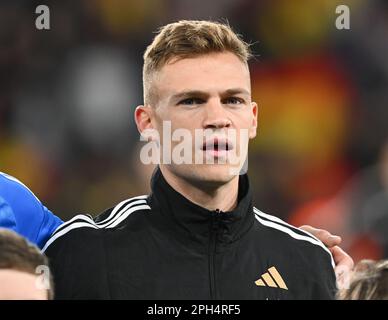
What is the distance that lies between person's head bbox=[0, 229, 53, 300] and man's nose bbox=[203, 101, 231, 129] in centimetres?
68

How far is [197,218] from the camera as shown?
227 centimetres

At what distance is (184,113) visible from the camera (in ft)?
7.42

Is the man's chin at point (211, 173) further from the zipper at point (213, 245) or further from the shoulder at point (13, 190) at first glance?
the shoulder at point (13, 190)

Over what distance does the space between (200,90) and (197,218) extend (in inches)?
14.9

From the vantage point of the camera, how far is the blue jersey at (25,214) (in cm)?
226

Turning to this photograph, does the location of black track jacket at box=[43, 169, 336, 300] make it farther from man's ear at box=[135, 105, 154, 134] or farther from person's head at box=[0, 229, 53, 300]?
person's head at box=[0, 229, 53, 300]

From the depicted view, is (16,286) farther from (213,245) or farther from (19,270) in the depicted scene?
(213,245)

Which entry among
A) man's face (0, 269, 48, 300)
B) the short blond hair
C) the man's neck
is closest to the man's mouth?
the man's neck

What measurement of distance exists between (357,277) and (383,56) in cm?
397

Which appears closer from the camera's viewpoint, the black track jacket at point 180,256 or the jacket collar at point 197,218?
the black track jacket at point 180,256

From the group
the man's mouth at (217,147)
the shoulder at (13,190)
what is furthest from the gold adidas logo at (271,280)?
the shoulder at (13,190)

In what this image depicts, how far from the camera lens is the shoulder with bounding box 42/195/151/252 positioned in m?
2.25
